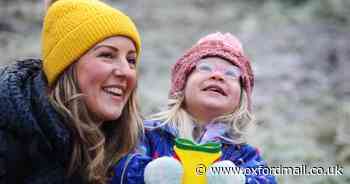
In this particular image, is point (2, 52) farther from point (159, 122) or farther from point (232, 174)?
point (232, 174)

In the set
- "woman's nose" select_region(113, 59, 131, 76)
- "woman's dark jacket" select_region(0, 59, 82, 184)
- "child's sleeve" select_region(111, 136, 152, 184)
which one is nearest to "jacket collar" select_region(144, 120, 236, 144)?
"child's sleeve" select_region(111, 136, 152, 184)

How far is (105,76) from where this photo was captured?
2.54 m

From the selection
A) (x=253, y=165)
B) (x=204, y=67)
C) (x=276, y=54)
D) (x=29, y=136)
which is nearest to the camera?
(x=29, y=136)

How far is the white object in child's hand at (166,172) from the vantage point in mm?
2480

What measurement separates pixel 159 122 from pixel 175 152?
13.5 inches

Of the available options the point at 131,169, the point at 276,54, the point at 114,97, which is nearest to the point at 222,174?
the point at 131,169

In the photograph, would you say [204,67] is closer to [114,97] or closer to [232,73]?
[232,73]

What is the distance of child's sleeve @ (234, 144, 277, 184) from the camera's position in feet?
8.77

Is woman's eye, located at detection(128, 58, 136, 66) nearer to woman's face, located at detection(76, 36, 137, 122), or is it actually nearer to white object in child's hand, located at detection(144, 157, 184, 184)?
woman's face, located at detection(76, 36, 137, 122)

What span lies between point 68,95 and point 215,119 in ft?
2.55

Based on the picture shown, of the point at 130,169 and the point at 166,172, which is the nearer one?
the point at 166,172

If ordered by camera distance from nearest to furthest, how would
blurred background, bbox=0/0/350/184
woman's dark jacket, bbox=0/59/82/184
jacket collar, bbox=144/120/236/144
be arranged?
woman's dark jacket, bbox=0/59/82/184 → jacket collar, bbox=144/120/236/144 → blurred background, bbox=0/0/350/184

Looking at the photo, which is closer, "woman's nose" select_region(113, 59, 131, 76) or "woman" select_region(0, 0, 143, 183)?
"woman" select_region(0, 0, 143, 183)

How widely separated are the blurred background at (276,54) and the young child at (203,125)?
179 cm
